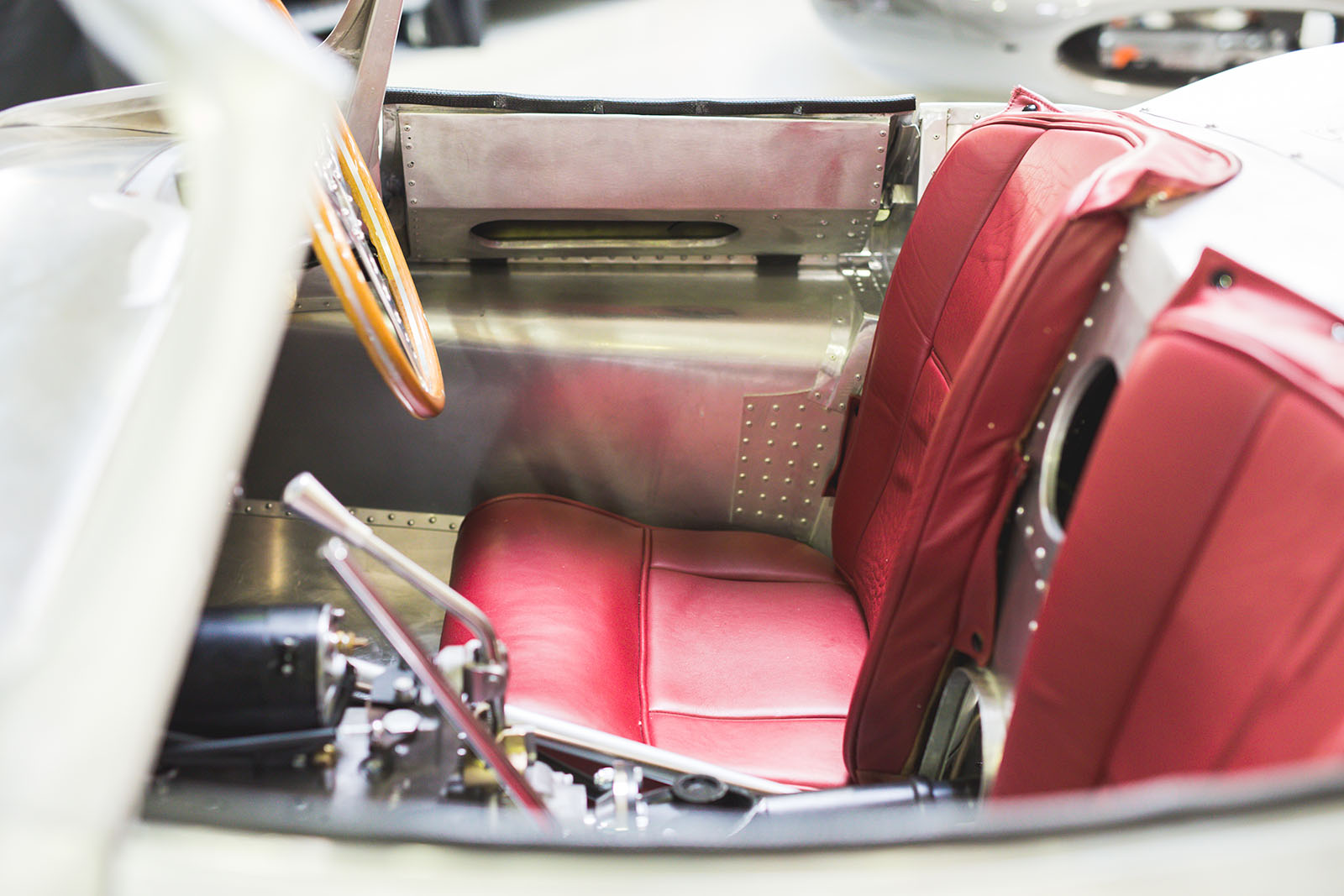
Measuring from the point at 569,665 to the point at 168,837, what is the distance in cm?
65

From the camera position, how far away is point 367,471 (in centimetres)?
153

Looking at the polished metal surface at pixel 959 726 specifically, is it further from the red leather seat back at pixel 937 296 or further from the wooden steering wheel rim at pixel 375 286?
the wooden steering wheel rim at pixel 375 286

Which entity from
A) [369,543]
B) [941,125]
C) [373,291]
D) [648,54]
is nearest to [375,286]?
[373,291]

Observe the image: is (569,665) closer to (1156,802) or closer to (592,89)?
(1156,802)

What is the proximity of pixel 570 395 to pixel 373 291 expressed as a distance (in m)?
0.49

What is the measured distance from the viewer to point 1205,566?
609 millimetres

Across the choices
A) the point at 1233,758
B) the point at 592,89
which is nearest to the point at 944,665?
the point at 1233,758

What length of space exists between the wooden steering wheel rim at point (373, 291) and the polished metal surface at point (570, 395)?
0.31 meters

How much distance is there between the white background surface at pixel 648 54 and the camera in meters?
3.81

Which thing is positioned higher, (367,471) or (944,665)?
(944,665)

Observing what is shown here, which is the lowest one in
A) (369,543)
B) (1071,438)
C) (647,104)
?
(369,543)

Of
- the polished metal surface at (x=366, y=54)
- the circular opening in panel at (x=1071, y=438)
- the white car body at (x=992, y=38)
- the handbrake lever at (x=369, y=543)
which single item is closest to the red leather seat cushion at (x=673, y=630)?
the handbrake lever at (x=369, y=543)

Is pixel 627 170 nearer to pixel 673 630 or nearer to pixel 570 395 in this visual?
pixel 570 395

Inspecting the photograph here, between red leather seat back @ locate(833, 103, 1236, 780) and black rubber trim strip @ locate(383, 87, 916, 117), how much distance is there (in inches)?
12.4
